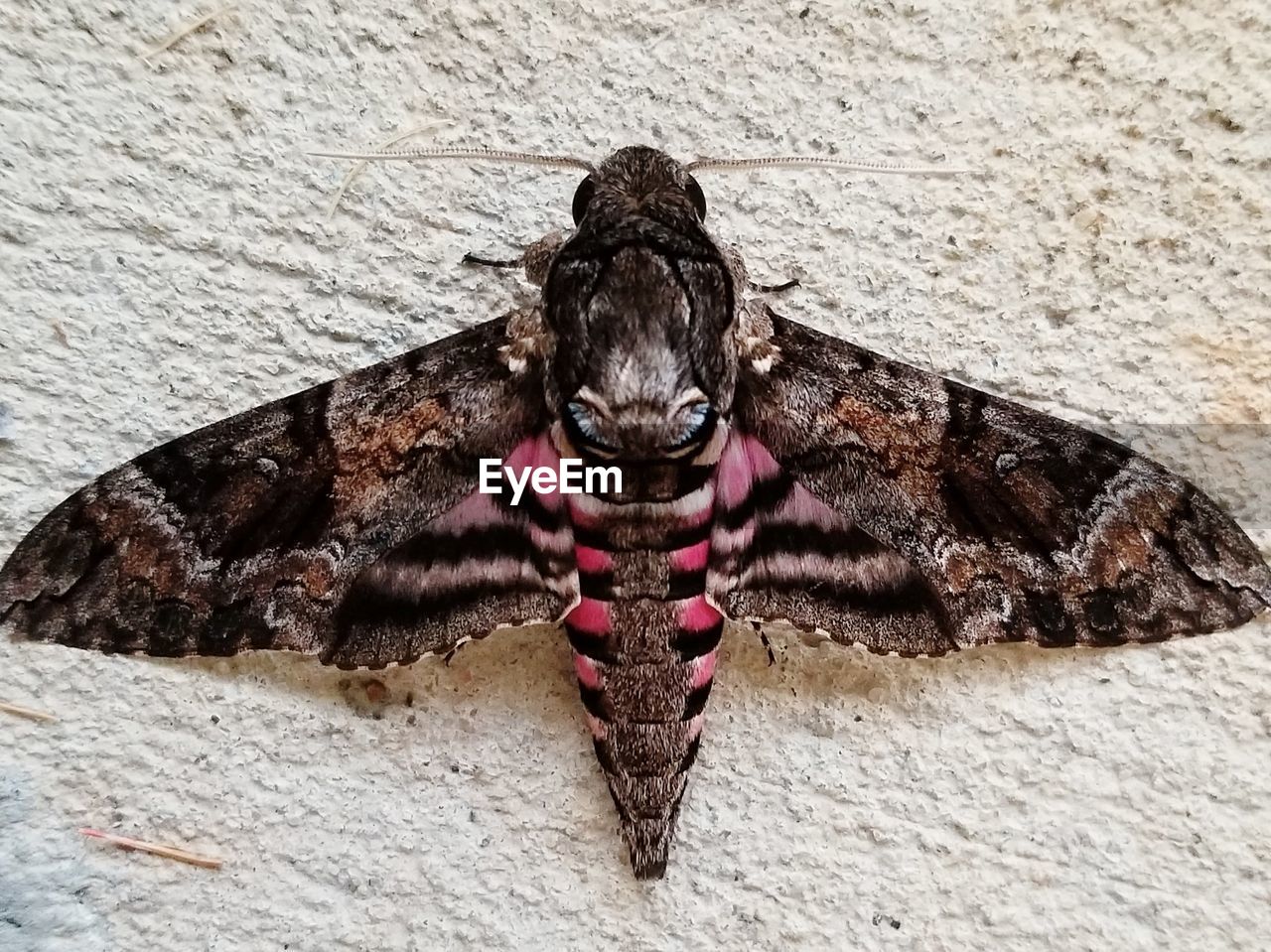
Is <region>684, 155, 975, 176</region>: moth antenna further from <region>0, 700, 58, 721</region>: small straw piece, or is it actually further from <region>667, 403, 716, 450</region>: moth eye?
<region>0, 700, 58, 721</region>: small straw piece

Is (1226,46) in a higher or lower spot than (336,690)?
higher

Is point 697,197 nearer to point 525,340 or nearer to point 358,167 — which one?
point 525,340

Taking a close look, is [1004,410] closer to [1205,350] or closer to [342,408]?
[1205,350]

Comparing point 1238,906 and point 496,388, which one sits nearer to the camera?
point 496,388

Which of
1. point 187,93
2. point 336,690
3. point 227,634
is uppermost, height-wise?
point 187,93

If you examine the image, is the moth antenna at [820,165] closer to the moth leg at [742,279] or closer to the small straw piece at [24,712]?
the moth leg at [742,279]

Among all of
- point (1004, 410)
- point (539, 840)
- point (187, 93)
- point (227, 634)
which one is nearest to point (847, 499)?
point (1004, 410)
